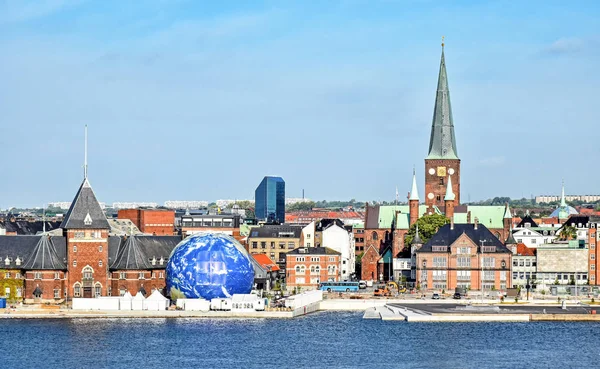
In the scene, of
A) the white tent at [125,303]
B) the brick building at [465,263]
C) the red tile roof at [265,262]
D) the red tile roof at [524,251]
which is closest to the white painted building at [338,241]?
the red tile roof at [265,262]

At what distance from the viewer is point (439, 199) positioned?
152 meters

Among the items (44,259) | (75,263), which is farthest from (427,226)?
(44,259)

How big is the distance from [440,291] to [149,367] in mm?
53103

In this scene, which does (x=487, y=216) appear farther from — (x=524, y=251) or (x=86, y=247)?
(x=86, y=247)

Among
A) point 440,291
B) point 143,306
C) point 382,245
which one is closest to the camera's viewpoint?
point 143,306

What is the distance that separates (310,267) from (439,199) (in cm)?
2347

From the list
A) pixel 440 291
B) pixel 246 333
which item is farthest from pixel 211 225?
pixel 246 333

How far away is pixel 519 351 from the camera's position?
8325 cm

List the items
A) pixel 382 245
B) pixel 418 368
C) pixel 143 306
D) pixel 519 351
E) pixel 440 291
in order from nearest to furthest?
pixel 418 368 → pixel 519 351 → pixel 143 306 → pixel 440 291 → pixel 382 245

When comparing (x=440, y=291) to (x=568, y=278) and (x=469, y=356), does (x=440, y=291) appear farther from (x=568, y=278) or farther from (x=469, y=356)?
(x=469, y=356)

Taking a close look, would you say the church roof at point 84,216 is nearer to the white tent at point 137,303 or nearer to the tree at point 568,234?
the white tent at point 137,303

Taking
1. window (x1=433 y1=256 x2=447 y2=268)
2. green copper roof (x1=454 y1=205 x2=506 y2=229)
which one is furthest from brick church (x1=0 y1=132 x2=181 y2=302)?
green copper roof (x1=454 y1=205 x2=506 y2=229)

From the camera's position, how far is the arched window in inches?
4168

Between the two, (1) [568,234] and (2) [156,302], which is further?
(1) [568,234]
